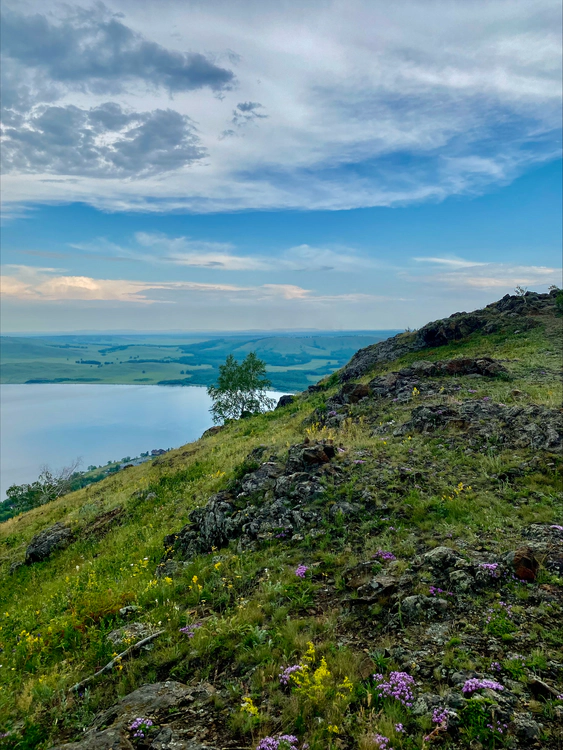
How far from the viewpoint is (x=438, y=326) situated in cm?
3922

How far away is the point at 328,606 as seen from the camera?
806 cm

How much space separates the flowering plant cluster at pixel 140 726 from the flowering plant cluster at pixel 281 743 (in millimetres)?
1695

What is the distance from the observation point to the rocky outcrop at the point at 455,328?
3809cm

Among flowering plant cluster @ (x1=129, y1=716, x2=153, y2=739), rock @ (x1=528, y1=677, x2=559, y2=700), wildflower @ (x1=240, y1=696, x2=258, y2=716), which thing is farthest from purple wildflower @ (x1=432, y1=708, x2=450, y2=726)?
flowering plant cluster @ (x1=129, y1=716, x2=153, y2=739)

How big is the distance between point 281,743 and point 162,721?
1.89 m

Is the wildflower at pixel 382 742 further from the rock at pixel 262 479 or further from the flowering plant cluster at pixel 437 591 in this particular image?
the rock at pixel 262 479

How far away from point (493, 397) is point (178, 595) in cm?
1790

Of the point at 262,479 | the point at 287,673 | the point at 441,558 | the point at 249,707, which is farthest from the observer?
the point at 262,479

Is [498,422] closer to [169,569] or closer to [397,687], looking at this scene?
[397,687]

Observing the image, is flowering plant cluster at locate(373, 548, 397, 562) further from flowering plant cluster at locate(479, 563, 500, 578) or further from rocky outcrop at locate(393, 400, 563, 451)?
rocky outcrop at locate(393, 400, 563, 451)

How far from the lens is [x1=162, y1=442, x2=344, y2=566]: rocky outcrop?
38.5ft

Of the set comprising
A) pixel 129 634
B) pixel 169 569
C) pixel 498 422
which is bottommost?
pixel 169 569

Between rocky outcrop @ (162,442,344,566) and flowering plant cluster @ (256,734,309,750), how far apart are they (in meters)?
6.17

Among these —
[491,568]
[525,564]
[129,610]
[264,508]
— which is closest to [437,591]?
[491,568]
